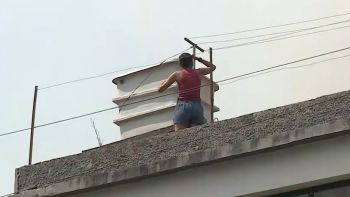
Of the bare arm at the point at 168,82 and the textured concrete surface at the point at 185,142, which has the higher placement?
the bare arm at the point at 168,82

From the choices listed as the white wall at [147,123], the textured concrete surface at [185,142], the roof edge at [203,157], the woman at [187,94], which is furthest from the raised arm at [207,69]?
the roof edge at [203,157]

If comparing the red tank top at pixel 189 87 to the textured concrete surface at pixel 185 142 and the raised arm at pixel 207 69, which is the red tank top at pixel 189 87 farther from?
the textured concrete surface at pixel 185 142

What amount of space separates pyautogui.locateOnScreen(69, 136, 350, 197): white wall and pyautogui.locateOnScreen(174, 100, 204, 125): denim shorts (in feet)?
3.51

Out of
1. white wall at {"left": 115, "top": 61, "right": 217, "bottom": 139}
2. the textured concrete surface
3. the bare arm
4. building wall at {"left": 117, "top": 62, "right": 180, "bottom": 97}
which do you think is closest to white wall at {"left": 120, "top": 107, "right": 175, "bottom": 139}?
white wall at {"left": 115, "top": 61, "right": 217, "bottom": 139}

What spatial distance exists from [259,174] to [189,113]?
1.57 meters

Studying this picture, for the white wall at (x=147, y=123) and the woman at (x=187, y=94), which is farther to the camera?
the white wall at (x=147, y=123)

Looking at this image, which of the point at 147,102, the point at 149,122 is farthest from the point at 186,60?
the point at 149,122

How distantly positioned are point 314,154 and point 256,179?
0.60 m

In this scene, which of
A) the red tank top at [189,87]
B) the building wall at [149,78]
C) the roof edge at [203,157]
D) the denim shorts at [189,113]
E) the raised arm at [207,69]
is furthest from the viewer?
the building wall at [149,78]

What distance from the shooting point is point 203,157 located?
748cm

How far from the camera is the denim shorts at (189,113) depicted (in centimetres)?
859

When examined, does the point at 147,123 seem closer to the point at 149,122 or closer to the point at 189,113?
the point at 149,122

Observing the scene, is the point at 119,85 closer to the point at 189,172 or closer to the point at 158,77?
the point at 158,77

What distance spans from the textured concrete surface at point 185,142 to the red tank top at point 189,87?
899 millimetres
